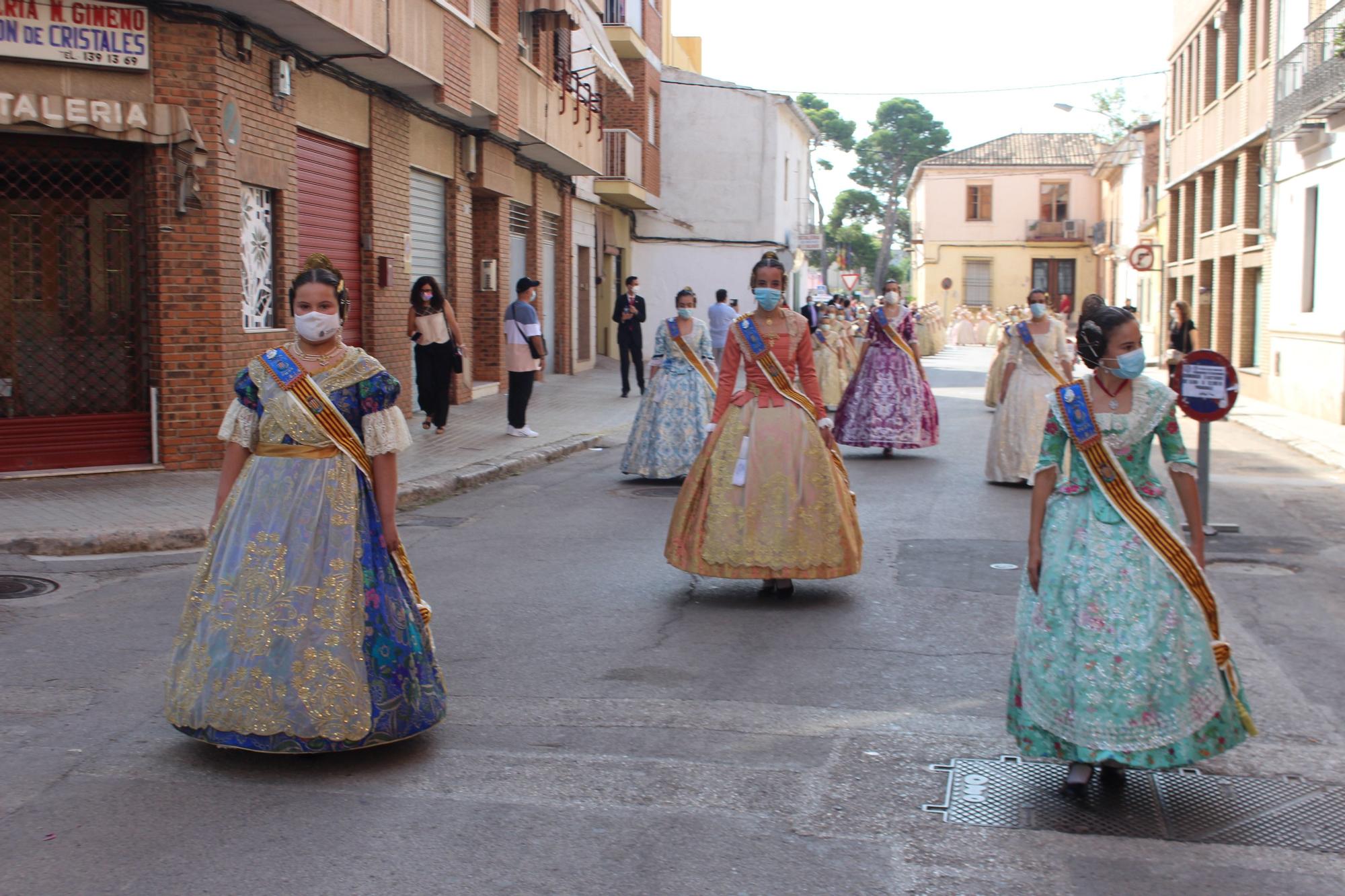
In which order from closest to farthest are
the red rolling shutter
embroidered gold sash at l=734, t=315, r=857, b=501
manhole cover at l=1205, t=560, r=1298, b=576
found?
1. embroidered gold sash at l=734, t=315, r=857, b=501
2. manhole cover at l=1205, t=560, r=1298, b=576
3. the red rolling shutter

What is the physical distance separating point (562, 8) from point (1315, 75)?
35.3 ft

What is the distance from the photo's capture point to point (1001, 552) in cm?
911

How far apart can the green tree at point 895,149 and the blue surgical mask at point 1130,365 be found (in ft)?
302

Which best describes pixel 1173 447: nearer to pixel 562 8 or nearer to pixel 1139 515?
pixel 1139 515

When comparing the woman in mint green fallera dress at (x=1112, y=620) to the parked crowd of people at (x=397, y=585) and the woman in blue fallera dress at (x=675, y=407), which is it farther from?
the woman in blue fallera dress at (x=675, y=407)

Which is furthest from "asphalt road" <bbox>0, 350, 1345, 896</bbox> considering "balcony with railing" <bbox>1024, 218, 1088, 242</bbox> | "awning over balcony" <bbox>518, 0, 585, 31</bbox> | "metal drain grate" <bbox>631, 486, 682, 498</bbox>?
"balcony with railing" <bbox>1024, 218, 1088, 242</bbox>

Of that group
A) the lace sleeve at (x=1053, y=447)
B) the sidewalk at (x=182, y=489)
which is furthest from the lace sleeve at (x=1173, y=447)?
the sidewalk at (x=182, y=489)

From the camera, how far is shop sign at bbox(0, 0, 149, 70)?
10852mm

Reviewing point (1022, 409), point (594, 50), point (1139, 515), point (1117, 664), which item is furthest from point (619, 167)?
point (1117, 664)

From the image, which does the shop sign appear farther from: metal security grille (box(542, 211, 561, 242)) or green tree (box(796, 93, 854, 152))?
green tree (box(796, 93, 854, 152))

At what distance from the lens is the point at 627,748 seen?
508 centimetres

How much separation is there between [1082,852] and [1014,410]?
28.1 ft

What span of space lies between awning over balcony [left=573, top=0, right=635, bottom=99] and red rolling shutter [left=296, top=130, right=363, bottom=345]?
29.7 feet

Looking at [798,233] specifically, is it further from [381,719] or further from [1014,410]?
[381,719]
